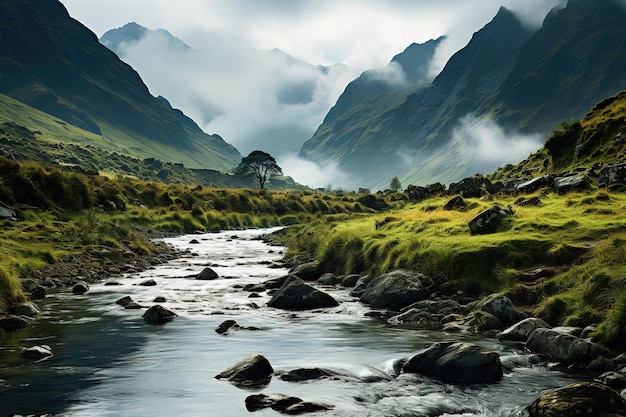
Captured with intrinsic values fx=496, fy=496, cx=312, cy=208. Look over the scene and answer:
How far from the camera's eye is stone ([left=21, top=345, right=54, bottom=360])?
572 inches

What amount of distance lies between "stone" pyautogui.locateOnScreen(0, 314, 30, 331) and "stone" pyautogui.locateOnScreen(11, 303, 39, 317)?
4.16 ft

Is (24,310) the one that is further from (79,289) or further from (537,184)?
(537,184)

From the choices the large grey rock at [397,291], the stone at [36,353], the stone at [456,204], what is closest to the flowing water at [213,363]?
the stone at [36,353]

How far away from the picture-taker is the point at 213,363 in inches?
583

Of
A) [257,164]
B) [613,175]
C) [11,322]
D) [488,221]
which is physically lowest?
[11,322]

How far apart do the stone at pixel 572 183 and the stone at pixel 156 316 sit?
28.2 metres

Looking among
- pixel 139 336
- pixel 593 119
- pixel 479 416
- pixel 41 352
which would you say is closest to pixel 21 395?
pixel 41 352

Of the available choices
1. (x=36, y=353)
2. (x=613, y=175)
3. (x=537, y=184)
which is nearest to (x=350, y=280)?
(x=36, y=353)

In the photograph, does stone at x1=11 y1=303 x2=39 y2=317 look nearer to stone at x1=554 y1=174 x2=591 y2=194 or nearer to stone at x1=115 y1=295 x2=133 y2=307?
stone at x1=115 y1=295 x2=133 y2=307

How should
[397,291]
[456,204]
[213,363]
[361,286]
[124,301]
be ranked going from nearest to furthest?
[213,363], [397,291], [124,301], [361,286], [456,204]

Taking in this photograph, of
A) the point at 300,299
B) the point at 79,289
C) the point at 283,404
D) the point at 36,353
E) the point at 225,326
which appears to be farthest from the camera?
the point at 79,289

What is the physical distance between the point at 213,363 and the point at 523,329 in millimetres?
10043

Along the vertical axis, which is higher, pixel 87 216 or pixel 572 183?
pixel 572 183

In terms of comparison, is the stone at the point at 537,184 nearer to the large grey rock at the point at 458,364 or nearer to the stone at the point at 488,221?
the stone at the point at 488,221
